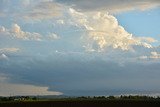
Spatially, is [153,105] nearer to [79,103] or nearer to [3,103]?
[79,103]

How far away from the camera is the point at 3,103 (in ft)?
208

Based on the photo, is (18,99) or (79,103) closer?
(79,103)

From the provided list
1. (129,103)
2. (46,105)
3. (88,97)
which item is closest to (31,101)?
(46,105)

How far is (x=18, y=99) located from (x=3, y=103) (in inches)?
170

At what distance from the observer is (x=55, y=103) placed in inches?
2506

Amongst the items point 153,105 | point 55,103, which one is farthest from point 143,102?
point 55,103

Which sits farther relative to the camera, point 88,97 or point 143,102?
point 88,97

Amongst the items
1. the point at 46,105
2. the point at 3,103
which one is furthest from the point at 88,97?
the point at 3,103

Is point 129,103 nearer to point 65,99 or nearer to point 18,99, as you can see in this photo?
point 65,99

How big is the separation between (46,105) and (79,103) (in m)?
3.88

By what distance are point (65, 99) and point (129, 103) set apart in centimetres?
791

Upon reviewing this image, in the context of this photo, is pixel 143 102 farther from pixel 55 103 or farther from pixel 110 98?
pixel 55 103

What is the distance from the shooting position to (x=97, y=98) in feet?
215

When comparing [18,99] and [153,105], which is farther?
[18,99]
